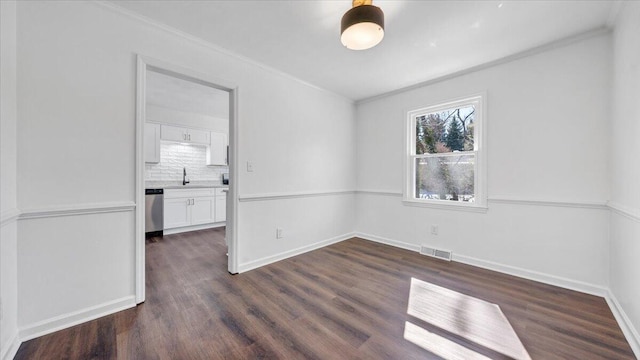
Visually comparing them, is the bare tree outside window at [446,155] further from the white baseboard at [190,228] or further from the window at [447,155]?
the white baseboard at [190,228]

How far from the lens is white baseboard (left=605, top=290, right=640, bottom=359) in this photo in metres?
1.52

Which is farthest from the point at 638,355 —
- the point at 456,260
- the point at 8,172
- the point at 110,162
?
the point at 8,172

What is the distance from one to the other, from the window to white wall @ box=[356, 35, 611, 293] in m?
0.13

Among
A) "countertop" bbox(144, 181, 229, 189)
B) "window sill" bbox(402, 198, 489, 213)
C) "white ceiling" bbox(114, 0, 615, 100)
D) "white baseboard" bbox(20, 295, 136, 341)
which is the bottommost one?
"white baseboard" bbox(20, 295, 136, 341)

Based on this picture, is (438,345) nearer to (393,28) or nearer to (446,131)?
(393,28)

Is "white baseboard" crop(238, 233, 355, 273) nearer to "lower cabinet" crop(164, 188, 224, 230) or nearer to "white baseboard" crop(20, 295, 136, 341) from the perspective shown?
"white baseboard" crop(20, 295, 136, 341)

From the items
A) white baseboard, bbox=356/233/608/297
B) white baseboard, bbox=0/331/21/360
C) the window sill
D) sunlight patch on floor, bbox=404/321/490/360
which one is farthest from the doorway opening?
white baseboard, bbox=356/233/608/297

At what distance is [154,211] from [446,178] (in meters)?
4.87

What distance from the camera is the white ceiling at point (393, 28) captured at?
1.92 meters

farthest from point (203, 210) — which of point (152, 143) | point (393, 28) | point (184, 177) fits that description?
point (393, 28)

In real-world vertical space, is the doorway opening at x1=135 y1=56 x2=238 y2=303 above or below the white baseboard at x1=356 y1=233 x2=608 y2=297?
above

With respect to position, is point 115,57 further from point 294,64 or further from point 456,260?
point 456,260

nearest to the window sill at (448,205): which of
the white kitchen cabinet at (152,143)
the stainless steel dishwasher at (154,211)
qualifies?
the stainless steel dishwasher at (154,211)

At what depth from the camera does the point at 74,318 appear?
178cm
